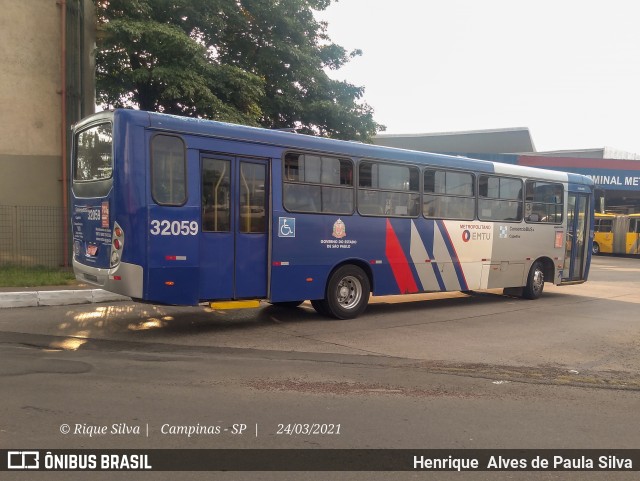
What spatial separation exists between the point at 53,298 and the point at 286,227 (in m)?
5.33

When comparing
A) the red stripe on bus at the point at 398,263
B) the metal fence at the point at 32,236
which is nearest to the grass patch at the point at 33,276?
the metal fence at the point at 32,236

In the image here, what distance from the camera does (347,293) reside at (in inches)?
413

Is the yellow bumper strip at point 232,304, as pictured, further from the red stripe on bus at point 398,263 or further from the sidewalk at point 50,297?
the sidewalk at point 50,297

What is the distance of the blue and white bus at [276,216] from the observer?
26.1ft

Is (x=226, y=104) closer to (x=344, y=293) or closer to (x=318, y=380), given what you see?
(x=344, y=293)

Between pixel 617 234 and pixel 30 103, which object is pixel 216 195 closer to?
pixel 30 103

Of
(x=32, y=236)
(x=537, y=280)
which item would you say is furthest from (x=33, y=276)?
(x=537, y=280)

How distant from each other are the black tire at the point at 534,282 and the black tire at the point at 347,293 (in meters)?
5.45

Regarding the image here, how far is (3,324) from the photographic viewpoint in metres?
9.09

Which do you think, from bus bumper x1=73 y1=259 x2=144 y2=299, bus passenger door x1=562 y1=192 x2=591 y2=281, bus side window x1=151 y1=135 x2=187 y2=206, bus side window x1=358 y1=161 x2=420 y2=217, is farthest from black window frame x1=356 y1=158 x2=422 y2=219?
bus passenger door x1=562 y1=192 x2=591 y2=281

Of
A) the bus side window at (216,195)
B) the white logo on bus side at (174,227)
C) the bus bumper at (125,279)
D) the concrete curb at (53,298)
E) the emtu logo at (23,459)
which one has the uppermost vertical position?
the bus side window at (216,195)

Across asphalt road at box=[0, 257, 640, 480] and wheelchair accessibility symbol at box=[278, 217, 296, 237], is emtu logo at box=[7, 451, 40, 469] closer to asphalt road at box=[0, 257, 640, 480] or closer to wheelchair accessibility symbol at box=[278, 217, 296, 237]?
asphalt road at box=[0, 257, 640, 480]

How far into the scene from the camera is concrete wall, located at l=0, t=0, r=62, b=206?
15.5 meters

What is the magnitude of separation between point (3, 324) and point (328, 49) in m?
15.6
